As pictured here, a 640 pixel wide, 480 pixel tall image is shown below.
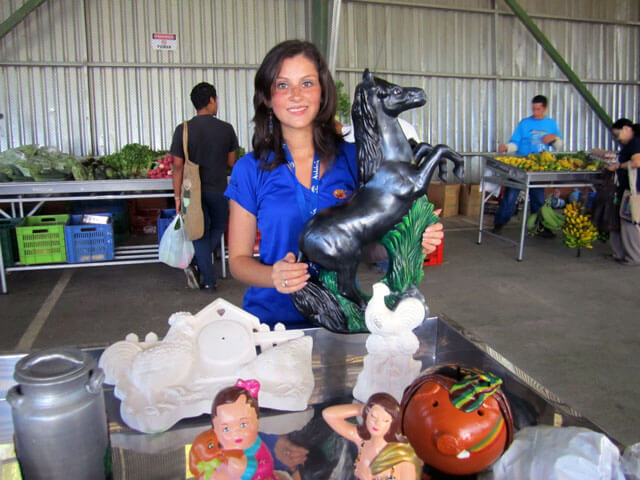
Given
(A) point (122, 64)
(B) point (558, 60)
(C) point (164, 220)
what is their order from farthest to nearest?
(B) point (558, 60), (A) point (122, 64), (C) point (164, 220)

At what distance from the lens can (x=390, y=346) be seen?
1.30m

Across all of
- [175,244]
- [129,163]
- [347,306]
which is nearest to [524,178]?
[175,244]

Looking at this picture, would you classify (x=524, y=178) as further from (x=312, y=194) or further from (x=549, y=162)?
(x=312, y=194)

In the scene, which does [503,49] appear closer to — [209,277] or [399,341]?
[209,277]

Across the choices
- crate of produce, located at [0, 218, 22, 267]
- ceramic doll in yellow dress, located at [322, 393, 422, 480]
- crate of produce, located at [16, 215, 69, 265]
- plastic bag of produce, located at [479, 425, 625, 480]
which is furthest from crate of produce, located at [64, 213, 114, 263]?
plastic bag of produce, located at [479, 425, 625, 480]

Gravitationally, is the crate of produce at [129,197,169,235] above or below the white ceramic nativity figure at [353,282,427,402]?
below

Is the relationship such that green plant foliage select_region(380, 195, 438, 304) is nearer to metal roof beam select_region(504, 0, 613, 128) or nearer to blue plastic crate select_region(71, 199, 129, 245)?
blue plastic crate select_region(71, 199, 129, 245)

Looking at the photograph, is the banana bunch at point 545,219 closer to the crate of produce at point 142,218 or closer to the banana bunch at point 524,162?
the banana bunch at point 524,162

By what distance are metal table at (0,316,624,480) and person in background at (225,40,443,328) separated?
9.6 inches

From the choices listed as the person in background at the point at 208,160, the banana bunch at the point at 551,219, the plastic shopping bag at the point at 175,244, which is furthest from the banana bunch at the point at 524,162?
the plastic shopping bag at the point at 175,244

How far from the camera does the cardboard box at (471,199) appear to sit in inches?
344

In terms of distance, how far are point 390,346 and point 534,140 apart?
5.89 metres

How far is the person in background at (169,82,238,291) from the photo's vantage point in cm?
411

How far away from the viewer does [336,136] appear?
5.18ft
